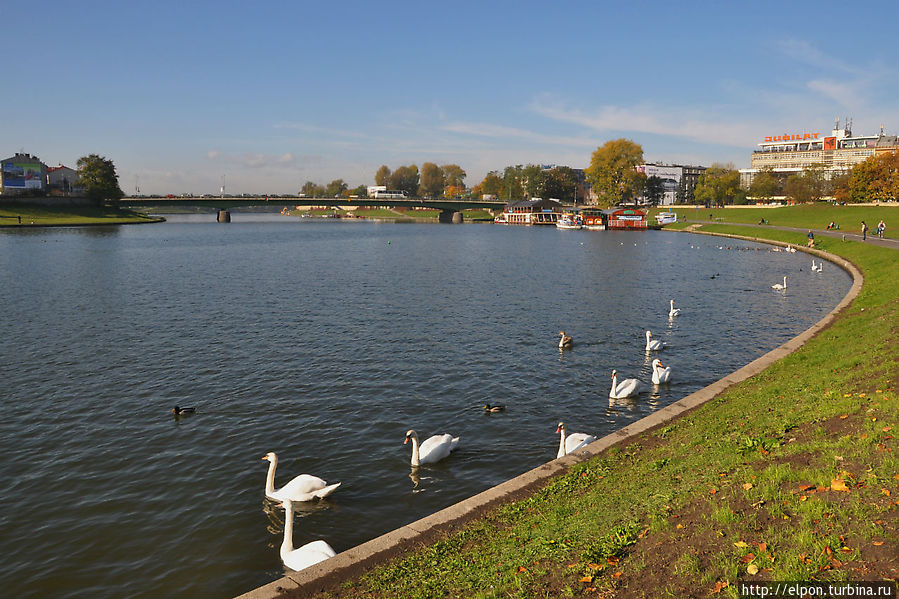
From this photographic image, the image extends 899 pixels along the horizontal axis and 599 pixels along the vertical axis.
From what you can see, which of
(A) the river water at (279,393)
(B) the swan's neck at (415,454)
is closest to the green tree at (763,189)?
(A) the river water at (279,393)

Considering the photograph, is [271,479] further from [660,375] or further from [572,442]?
[660,375]

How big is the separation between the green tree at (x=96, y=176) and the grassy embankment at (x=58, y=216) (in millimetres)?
4674

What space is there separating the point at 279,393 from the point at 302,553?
11144mm

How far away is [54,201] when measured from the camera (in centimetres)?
14975

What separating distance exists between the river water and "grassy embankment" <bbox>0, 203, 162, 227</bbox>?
334ft

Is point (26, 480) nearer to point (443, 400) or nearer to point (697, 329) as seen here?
point (443, 400)

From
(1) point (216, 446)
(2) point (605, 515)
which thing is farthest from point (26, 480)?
(2) point (605, 515)

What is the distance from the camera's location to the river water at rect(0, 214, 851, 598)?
12891mm

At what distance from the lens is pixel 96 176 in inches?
6043

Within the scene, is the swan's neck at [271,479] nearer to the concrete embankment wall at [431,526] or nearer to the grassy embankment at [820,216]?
the concrete embankment wall at [431,526]

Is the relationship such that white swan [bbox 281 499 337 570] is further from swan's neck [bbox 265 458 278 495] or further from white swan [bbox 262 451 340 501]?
swan's neck [bbox 265 458 278 495]

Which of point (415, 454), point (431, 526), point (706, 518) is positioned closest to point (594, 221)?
point (415, 454)

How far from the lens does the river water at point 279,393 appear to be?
12.9m

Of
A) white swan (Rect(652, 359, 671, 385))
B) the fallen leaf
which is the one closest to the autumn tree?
white swan (Rect(652, 359, 671, 385))
